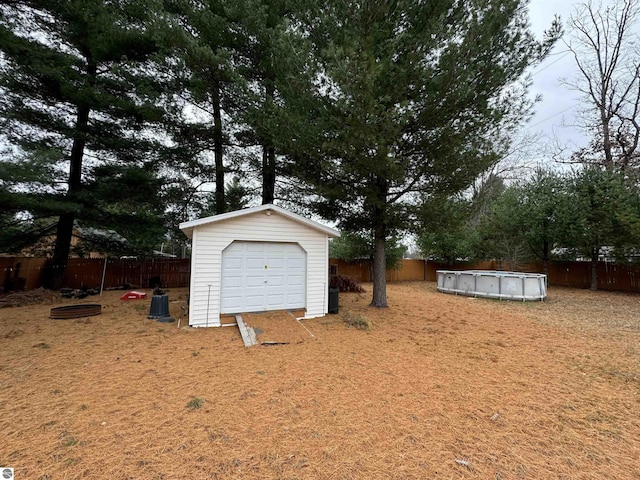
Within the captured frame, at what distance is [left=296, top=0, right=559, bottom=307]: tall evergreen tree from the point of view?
19.3 ft

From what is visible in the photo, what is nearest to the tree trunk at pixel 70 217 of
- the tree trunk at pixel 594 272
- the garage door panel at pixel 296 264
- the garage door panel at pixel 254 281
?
the garage door panel at pixel 254 281

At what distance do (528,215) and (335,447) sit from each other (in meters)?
16.7

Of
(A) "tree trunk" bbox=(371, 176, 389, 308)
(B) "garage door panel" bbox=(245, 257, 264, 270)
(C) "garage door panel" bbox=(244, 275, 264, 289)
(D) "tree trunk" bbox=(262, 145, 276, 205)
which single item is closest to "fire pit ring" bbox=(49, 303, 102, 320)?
(C) "garage door panel" bbox=(244, 275, 264, 289)

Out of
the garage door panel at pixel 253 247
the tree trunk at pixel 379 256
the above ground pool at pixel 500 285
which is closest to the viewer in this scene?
the garage door panel at pixel 253 247

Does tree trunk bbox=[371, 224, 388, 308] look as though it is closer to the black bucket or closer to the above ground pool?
the above ground pool

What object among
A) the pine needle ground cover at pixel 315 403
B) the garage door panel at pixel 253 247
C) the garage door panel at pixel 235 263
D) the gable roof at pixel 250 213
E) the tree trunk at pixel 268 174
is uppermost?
the tree trunk at pixel 268 174

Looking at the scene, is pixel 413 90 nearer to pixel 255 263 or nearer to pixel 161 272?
pixel 255 263

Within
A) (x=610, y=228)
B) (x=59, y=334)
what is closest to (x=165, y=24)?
(x=59, y=334)

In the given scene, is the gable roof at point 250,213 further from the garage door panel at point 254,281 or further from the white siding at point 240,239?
the garage door panel at point 254,281

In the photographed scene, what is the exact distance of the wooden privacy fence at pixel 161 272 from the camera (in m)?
10.8

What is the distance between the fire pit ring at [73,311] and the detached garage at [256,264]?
311 cm

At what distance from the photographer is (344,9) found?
6047 millimetres

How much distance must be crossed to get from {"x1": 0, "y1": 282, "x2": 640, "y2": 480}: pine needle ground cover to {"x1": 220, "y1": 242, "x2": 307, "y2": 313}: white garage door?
794mm

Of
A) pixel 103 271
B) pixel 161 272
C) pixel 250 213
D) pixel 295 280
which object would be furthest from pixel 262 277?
pixel 103 271
